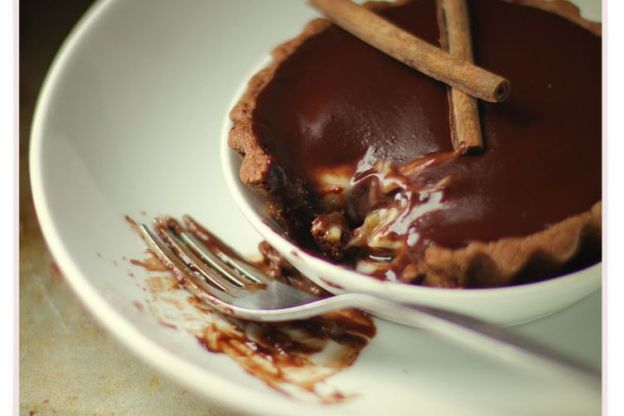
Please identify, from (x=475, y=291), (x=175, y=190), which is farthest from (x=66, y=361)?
(x=475, y=291)

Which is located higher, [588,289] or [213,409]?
[588,289]

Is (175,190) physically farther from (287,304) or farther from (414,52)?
(414,52)

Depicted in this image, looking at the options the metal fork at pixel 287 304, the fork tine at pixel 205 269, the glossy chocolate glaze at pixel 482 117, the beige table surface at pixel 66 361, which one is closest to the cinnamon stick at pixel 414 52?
the glossy chocolate glaze at pixel 482 117

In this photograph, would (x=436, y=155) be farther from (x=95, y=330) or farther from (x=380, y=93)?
(x=95, y=330)

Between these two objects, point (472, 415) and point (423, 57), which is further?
point (423, 57)

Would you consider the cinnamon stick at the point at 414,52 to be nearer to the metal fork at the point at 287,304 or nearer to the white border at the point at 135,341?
the metal fork at the point at 287,304

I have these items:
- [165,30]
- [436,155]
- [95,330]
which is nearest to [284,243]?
[436,155]

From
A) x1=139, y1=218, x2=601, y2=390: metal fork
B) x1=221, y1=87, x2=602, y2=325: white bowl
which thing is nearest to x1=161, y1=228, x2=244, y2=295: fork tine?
x1=139, y1=218, x2=601, y2=390: metal fork
